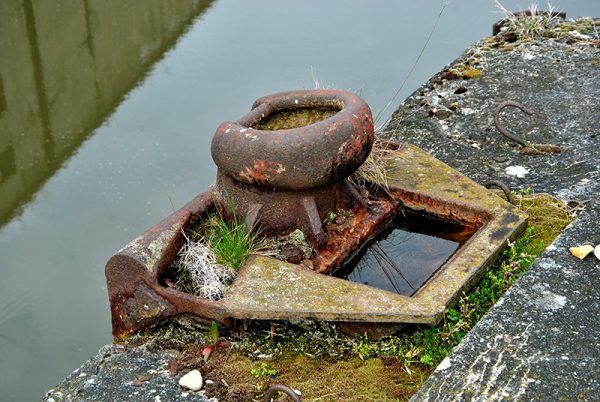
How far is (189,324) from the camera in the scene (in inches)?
121

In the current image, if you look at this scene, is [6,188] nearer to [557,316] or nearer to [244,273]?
[244,273]

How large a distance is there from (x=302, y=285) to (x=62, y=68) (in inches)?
243

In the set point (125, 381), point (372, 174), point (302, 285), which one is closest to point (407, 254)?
point (372, 174)

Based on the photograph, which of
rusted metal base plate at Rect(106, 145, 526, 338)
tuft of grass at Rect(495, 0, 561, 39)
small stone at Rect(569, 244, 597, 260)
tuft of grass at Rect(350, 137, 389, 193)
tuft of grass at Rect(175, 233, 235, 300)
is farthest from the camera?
tuft of grass at Rect(495, 0, 561, 39)

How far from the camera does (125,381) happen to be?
282 cm

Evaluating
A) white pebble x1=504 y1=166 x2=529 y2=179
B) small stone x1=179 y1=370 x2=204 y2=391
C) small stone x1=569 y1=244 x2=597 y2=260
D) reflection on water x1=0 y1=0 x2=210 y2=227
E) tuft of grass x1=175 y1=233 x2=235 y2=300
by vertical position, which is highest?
small stone x1=569 y1=244 x2=597 y2=260

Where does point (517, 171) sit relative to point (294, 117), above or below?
below

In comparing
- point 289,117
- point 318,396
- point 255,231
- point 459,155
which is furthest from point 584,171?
point 318,396

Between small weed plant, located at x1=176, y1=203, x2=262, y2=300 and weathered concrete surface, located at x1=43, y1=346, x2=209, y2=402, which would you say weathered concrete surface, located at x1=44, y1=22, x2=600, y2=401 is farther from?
small weed plant, located at x1=176, y1=203, x2=262, y2=300

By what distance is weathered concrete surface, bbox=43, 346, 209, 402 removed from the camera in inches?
107

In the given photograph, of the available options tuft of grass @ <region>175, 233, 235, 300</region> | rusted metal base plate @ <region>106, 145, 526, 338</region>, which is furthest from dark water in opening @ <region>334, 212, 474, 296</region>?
tuft of grass @ <region>175, 233, 235, 300</region>

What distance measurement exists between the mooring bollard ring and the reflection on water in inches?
144

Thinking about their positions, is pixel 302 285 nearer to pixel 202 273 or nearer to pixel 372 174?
pixel 202 273

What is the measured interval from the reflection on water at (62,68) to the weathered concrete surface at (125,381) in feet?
11.8
